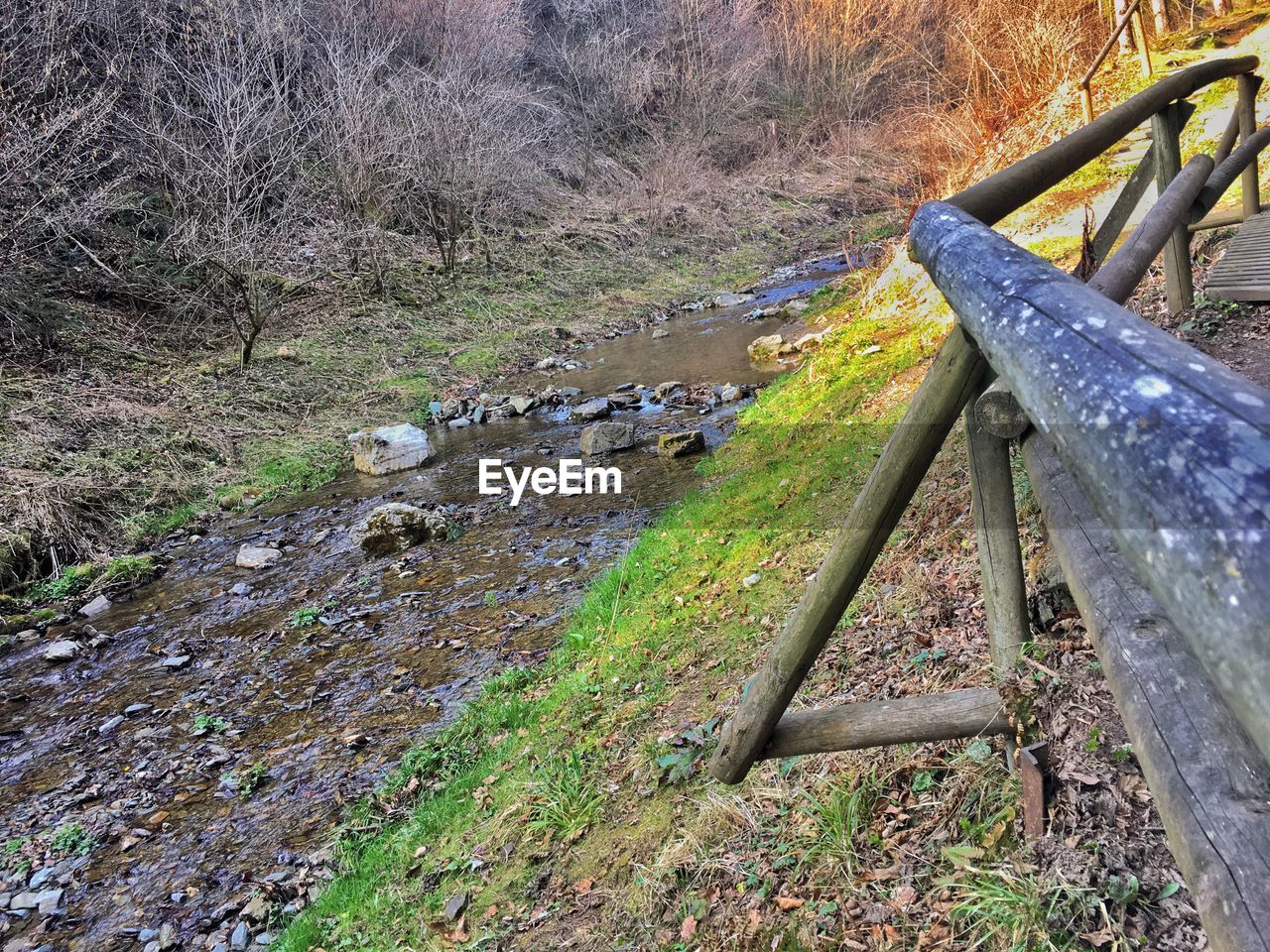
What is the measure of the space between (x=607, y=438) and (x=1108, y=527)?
9572 mm

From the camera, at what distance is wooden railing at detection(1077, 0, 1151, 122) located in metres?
10.7

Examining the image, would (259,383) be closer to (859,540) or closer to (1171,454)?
(859,540)

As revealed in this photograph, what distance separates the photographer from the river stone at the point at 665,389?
41.1ft

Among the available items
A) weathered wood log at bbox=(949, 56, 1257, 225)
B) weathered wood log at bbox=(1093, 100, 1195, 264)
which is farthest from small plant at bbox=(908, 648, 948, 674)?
weathered wood log at bbox=(1093, 100, 1195, 264)

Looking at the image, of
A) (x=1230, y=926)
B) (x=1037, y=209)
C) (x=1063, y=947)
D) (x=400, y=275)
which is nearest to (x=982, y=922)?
(x=1063, y=947)

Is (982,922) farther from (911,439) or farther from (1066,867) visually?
(911,439)

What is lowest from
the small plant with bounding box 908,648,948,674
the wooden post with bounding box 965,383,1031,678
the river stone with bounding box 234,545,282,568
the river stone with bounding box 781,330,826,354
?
the river stone with bounding box 234,545,282,568

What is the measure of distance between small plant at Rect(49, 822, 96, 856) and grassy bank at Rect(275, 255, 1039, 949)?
1.90m

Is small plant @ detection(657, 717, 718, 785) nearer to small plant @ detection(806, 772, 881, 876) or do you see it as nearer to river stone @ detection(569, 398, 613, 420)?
small plant @ detection(806, 772, 881, 876)

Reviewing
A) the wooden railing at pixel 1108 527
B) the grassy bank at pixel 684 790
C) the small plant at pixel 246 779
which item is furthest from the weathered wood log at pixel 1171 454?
the small plant at pixel 246 779

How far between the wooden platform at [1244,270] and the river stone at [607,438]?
6.69 metres

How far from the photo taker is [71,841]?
202 inches

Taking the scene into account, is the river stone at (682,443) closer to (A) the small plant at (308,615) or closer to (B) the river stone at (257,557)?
(A) the small plant at (308,615)

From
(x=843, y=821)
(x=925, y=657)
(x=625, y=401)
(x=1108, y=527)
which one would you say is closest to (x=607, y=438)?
(x=625, y=401)
